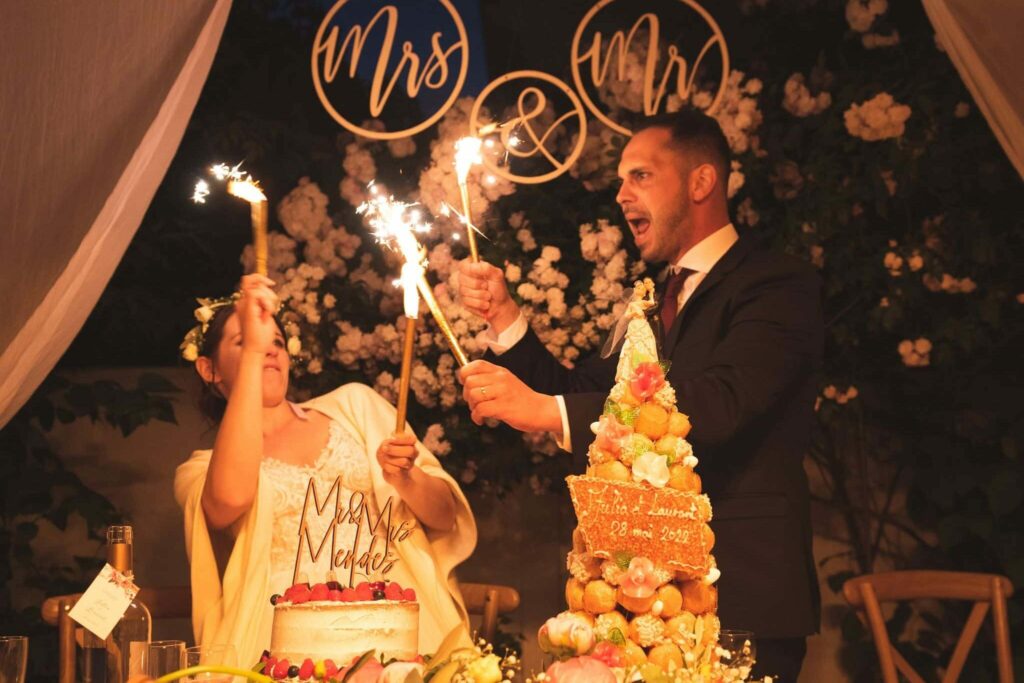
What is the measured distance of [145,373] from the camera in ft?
11.8

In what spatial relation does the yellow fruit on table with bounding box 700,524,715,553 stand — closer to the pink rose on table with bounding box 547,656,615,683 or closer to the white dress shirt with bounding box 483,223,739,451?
the pink rose on table with bounding box 547,656,615,683

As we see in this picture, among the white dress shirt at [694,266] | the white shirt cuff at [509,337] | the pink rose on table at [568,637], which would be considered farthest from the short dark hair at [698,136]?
the pink rose on table at [568,637]

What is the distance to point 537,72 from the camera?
3383mm

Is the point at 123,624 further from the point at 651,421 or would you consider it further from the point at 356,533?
the point at 651,421

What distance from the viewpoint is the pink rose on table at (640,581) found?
64.7 inches

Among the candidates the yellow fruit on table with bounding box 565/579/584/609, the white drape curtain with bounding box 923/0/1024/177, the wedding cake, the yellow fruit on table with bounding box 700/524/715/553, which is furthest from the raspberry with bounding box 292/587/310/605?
the white drape curtain with bounding box 923/0/1024/177

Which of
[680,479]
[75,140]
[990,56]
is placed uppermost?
[990,56]

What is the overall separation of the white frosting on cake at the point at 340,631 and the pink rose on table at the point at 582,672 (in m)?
0.67

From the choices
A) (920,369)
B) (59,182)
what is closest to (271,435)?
(59,182)

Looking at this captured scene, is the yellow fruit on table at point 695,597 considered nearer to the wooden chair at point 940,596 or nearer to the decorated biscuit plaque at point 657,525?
the decorated biscuit plaque at point 657,525

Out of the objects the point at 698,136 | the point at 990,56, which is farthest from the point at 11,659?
the point at 990,56

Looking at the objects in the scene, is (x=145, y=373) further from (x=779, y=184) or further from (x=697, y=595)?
(x=697, y=595)

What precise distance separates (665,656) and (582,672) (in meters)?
0.30

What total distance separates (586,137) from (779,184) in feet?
1.95
